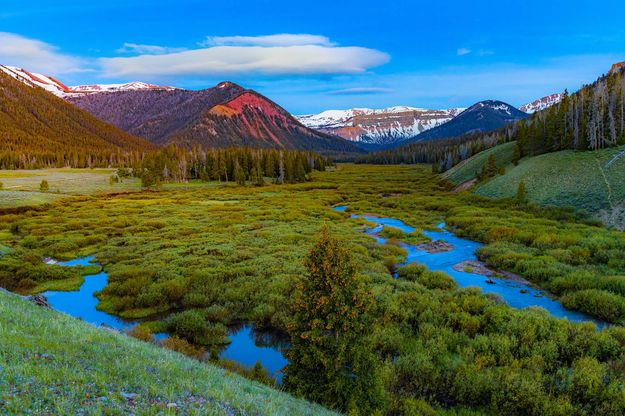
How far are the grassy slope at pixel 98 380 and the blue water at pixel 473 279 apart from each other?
62.9 ft

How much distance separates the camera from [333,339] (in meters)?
13.5

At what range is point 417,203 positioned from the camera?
73.0 meters

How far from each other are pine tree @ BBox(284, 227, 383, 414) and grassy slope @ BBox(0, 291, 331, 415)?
4.05 feet

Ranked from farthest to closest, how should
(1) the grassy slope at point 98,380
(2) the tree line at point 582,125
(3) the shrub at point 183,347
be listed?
(2) the tree line at point 582,125 < (3) the shrub at point 183,347 < (1) the grassy slope at point 98,380

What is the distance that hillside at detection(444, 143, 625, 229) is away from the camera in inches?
1908

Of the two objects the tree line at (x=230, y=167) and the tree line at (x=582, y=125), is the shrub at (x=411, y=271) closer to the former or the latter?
the tree line at (x=582, y=125)

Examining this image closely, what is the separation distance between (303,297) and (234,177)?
12536cm

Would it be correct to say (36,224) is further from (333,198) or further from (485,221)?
(485,221)

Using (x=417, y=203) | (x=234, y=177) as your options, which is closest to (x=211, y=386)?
(x=417, y=203)

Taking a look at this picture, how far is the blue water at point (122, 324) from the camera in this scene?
61.8ft

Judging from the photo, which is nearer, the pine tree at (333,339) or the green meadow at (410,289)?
the pine tree at (333,339)

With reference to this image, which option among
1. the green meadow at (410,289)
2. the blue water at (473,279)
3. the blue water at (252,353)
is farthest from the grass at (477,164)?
the blue water at (252,353)

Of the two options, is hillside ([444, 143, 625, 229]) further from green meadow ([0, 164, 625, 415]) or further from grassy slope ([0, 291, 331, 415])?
grassy slope ([0, 291, 331, 415])

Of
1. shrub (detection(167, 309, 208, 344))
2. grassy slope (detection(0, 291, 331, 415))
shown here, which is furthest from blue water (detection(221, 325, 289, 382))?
grassy slope (detection(0, 291, 331, 415))
